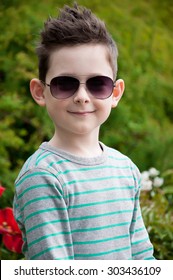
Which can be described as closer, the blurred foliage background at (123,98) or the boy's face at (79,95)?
the boy's face at (79,95)

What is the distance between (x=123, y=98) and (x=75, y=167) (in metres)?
3.54

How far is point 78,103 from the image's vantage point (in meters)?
2.50

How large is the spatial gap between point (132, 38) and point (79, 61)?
14.2 ft

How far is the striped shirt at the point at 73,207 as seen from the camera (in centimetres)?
241

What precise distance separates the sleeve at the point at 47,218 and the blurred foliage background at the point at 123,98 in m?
1.53

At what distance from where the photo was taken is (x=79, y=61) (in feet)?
8.15

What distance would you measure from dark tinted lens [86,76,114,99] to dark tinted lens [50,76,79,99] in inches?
2.3

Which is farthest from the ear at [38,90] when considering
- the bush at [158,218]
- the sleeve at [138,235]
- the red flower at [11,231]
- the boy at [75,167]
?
the bush at [158,218]

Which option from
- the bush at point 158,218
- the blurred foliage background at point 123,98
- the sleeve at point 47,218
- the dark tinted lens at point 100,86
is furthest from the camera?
the blurred foliage background at point 123,98

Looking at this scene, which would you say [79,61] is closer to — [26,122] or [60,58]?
[60,58]

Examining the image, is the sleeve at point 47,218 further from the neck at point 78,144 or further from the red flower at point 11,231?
the red flower at point 11,231

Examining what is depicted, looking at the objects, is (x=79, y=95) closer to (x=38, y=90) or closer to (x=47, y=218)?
(x=38, y=90)

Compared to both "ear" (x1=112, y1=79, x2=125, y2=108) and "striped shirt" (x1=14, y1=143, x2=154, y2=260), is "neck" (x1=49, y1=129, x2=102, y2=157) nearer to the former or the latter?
"striped shirt" (x1=14, y1=143, x2=154, y2=260)

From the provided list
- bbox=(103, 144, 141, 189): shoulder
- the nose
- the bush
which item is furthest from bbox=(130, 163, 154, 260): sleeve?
the bush
